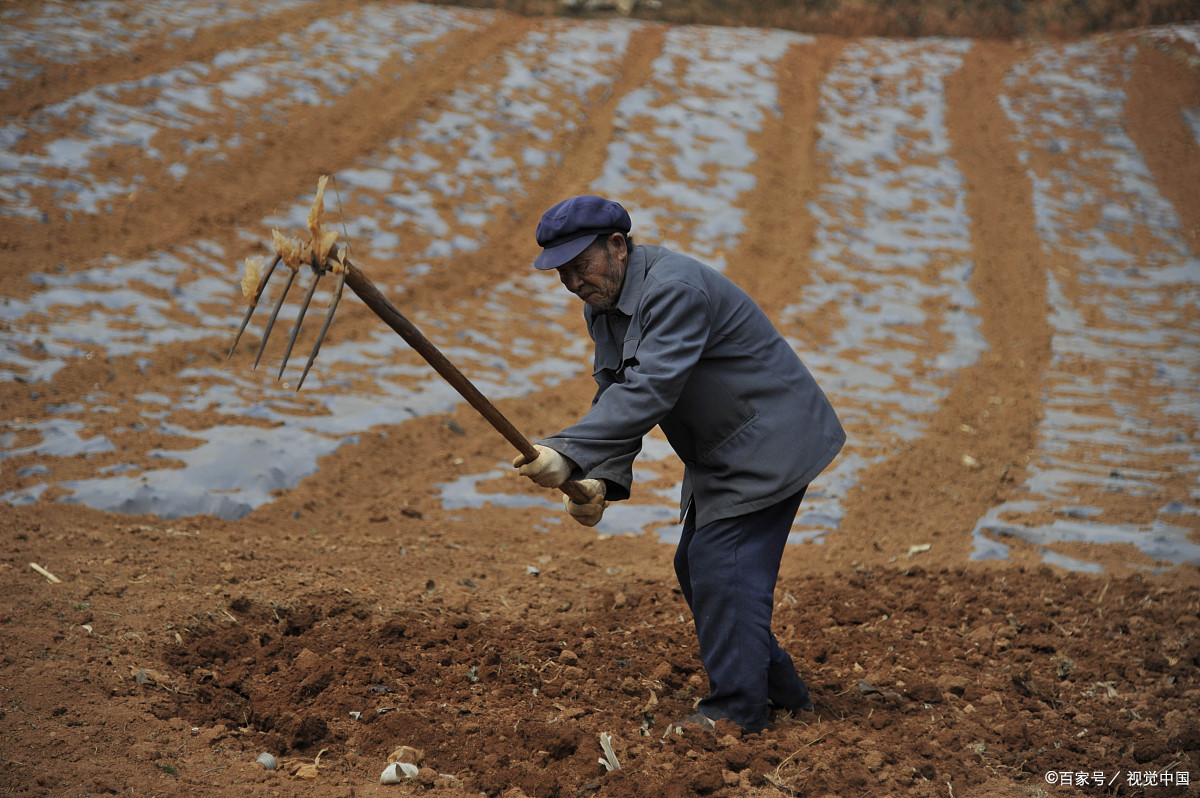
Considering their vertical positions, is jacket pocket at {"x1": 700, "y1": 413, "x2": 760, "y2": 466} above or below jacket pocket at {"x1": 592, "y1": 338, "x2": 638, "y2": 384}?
below

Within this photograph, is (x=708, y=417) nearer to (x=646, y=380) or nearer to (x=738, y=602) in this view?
(x=646, y=380)

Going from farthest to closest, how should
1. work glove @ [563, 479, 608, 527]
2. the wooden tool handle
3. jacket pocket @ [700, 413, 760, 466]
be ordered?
1. jacket pocket @ [700, 413, 760, 466]
2. work glove @ [563, 479, 608, 527]
3. the wooden tool handle

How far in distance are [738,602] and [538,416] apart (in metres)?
3.38

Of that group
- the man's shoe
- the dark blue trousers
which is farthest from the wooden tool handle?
the man's shoe

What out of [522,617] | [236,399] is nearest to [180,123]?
[236,399]

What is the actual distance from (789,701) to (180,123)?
327 inches

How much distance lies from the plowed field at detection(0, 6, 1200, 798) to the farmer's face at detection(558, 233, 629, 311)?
134 cm

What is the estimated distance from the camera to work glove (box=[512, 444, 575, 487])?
236 cm

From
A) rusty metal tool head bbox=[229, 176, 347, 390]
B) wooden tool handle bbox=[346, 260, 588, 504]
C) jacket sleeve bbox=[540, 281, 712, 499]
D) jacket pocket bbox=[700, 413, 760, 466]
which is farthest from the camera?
jacket pocket bbox=[700, 413, 760, 466]

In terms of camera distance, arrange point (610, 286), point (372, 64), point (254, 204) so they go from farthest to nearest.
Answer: point (372, 64), point (254, 204), point (610, 286)

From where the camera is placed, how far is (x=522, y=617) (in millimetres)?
3578

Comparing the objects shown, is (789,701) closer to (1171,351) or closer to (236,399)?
(236,399)

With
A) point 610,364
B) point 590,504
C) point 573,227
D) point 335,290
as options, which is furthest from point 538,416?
point 335,290

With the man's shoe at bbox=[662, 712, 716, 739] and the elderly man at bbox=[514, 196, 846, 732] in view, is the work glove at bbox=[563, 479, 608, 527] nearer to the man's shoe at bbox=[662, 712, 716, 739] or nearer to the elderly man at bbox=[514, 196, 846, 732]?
the elderly man at bbox=[514, 196, 846, 732]
